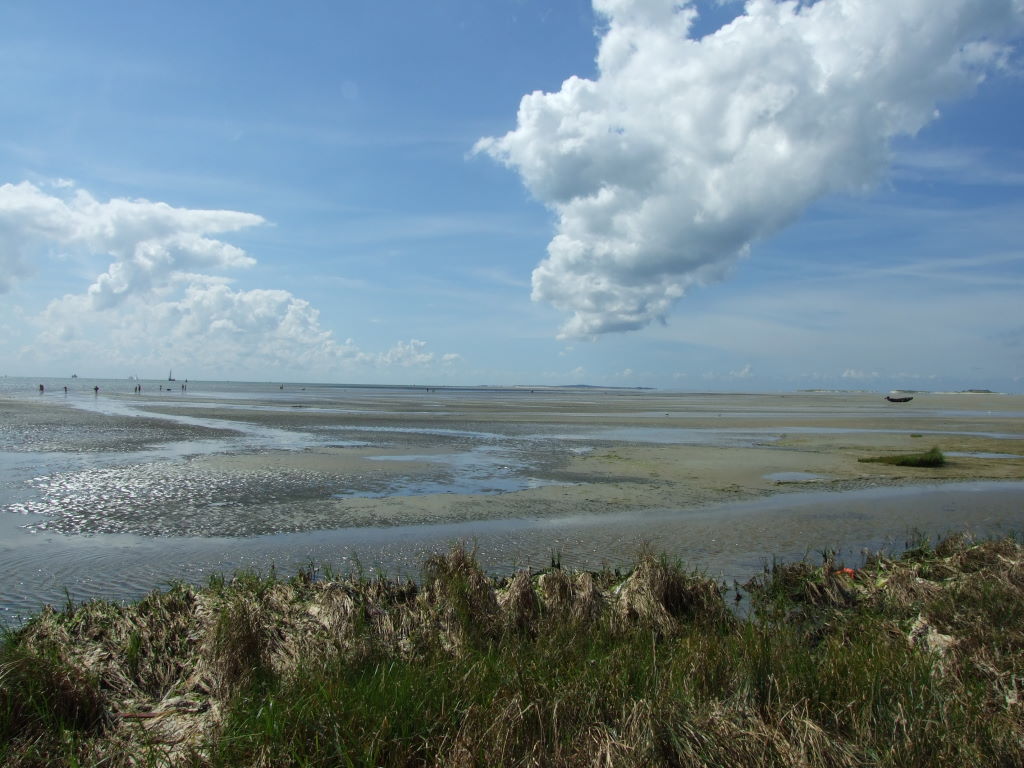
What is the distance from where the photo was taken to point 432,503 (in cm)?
1619

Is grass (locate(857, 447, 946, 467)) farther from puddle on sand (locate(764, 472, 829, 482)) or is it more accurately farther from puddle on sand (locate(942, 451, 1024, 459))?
puddle on sand (locate(764, 472, 829, 482))

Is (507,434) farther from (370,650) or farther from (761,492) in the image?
(370,650)

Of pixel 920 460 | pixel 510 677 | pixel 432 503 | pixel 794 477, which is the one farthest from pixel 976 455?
pixel 510 677

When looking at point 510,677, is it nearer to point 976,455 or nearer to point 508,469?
point 508,469

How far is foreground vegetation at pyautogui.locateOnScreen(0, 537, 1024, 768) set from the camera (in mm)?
4039

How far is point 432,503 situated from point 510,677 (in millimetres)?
11467

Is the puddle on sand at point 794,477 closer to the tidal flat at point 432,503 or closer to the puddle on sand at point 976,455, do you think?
the tidal flat at point 432,503

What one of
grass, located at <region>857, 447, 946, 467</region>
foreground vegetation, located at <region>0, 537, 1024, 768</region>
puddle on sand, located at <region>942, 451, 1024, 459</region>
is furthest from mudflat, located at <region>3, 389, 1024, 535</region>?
foreground vegetation, located at <region>0, 537, 1024, 768</region>

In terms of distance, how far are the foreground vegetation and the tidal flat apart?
2559 mm

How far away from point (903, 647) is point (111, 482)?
1929cm

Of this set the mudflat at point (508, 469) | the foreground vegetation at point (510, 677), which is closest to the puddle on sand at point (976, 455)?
the mudflat at point (508, 469)

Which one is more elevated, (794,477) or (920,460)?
(920,460)

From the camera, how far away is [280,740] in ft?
13.3

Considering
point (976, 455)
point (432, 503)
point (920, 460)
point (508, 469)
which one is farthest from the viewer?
point (976, 455)
